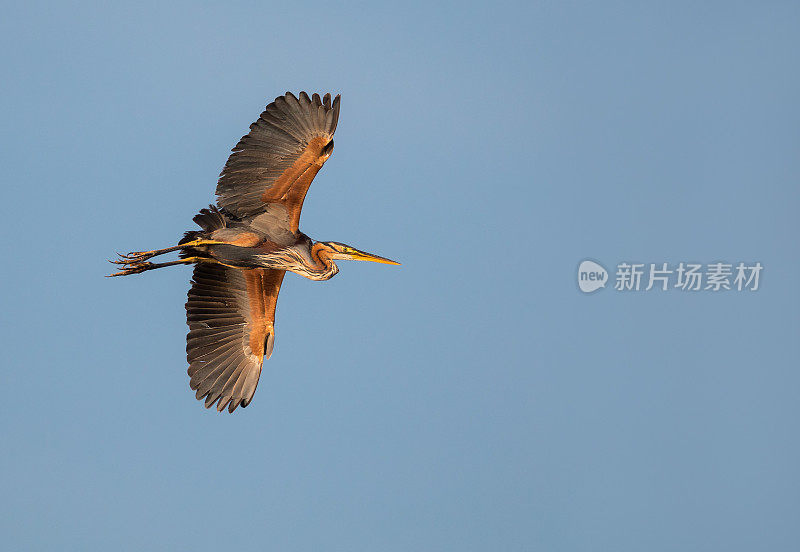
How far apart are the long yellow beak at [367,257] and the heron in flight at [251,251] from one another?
1cm

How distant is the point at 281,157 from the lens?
17.4 m

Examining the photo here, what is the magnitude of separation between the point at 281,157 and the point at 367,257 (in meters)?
1.88

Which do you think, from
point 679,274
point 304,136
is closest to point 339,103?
point 304,136

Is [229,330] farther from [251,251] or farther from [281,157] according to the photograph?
[281,157]

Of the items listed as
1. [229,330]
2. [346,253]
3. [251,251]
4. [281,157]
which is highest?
[281,157]

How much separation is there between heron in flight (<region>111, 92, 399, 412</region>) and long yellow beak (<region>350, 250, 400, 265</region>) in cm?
1

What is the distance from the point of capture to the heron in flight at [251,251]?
17.2 metres

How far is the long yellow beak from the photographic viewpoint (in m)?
18.2

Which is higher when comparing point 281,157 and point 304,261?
point 281,157

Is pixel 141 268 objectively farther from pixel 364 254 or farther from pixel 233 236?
pixel 364 254

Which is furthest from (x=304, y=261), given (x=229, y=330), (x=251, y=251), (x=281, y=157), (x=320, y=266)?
(x=229, y=330)

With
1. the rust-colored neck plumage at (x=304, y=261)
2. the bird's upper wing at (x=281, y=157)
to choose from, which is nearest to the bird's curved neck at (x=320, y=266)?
the rust-colored neck plumage at (x=304, y=261)

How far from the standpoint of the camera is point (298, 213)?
58.7ft

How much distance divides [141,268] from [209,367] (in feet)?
6.04
